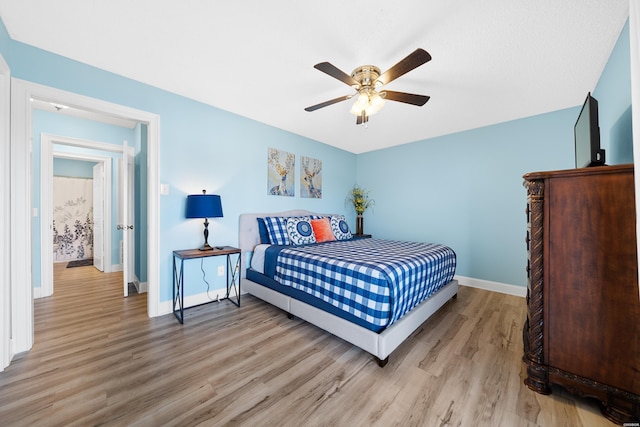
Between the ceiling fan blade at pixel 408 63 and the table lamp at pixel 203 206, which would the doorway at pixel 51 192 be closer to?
the table lamp at pixel 203 206

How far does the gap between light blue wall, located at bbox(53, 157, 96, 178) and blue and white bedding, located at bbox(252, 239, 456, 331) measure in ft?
19.4

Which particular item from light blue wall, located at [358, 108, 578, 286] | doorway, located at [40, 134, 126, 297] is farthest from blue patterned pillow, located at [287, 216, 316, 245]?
doorway, located at [40, 134, 126, 297]

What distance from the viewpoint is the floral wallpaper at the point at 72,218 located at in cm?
523

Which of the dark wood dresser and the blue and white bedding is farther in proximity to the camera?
the blue and white bedding

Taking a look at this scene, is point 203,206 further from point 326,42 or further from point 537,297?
point 537,297

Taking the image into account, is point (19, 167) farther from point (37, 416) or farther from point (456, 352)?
point (456, 352)

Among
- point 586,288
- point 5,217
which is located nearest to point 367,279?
point 586,288

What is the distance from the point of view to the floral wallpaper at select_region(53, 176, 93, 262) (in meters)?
5.23

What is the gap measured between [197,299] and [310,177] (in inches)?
100

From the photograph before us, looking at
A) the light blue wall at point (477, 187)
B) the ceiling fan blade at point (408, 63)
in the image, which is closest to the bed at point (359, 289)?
the light blue wall at point (477, 187)

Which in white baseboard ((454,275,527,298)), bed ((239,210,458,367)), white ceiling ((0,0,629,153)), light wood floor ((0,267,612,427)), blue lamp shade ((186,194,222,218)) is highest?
white ceiling ((0,0,629,153))

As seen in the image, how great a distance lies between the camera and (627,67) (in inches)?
64.6

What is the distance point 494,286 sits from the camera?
11.3 ft

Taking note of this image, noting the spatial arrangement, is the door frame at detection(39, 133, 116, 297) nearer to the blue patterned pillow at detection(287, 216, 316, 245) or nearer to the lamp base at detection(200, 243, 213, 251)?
the lamp base at detection(200, 243, 213, 251)
